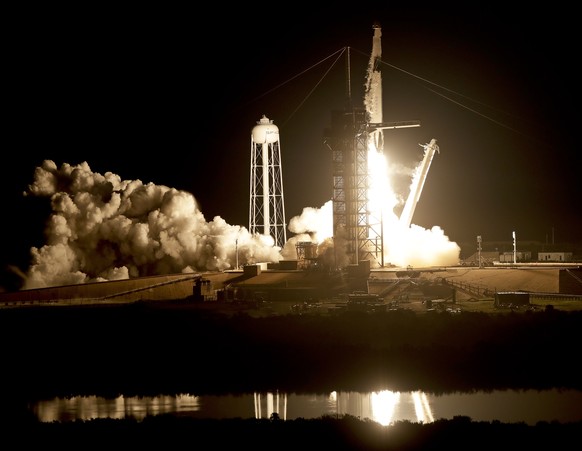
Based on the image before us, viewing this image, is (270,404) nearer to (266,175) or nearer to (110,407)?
(110,407)

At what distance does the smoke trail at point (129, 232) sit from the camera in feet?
199

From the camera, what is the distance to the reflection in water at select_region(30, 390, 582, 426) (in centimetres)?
3244

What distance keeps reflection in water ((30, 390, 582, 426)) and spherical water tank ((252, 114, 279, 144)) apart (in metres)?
28.7

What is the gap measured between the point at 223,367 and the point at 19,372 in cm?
760

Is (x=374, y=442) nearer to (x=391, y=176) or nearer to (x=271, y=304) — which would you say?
(x=271, y=304)

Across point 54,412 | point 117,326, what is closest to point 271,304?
point 117,326


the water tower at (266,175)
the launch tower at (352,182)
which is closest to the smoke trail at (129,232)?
the water tower at (266,175)

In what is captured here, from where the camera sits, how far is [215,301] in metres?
48.2

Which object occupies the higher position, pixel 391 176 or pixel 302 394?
pixel 391 176

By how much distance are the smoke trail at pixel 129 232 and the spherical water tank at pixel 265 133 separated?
5361 mm

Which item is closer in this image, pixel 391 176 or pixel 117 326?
pixel 117 326

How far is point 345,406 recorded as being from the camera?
3391 centimetres

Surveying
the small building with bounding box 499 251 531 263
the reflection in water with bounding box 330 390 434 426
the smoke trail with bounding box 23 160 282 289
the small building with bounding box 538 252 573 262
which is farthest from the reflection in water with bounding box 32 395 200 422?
the small building with bounding box 538 252 573 262

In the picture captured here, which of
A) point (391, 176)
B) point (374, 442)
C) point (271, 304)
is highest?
point (391, 176)
